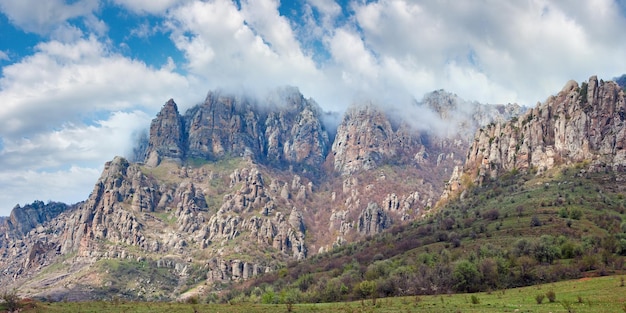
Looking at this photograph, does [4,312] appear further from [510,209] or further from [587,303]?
[510,209]

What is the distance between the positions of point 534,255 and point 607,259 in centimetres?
1983

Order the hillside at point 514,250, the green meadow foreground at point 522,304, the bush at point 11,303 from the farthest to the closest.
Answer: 1. the hillside at point 514,250
2. the bush at point 11,303
3. the green meadow foreground at point 522,304

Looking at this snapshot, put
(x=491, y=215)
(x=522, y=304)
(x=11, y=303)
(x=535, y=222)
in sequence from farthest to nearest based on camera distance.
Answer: (x=491, y=215)
(x=535, y=222)
(x=522, y=304)
(x=11, y=303)

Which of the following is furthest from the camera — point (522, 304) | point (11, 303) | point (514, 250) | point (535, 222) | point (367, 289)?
point (535, 222)

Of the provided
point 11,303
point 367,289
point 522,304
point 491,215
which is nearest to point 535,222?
point 491,215

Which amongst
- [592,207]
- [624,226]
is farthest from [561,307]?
[592,207]

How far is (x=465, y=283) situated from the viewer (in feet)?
340

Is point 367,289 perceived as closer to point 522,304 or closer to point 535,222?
point 522,304

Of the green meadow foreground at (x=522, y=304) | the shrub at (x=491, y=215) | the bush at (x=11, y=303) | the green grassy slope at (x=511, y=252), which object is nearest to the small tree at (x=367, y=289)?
the green grassy slope at (x=511, y=252)

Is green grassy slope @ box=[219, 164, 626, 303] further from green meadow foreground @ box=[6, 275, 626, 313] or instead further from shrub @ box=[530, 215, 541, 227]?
green meadow foreground @ box=[6, 275, 626, 313]

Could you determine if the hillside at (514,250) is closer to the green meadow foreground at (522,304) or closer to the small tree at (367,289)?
the small tree at (367,289)

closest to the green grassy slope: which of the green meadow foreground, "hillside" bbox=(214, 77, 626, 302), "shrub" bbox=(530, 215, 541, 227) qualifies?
"shrub" bbox=(530, 215, 541, 227)

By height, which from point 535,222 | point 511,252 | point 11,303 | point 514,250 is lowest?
point 11,303

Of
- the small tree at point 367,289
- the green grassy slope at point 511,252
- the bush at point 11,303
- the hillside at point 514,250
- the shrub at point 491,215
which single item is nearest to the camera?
the bush at point 11,303
